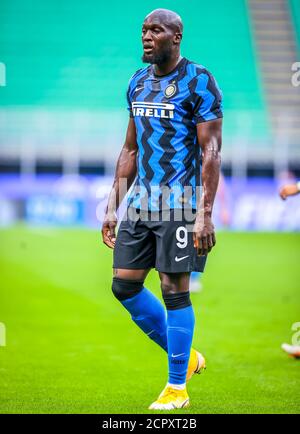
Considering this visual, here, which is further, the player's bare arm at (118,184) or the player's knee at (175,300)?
the player's bare arm at (118,184)

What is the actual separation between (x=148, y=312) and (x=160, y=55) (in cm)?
158

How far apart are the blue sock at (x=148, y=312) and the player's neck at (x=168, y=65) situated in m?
1.35

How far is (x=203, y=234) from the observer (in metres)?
5.03

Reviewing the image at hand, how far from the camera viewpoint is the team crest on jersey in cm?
520

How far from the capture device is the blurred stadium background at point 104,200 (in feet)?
21.5

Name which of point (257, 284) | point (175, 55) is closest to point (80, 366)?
point (175, 55)

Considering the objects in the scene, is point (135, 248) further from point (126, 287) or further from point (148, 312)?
point (148, 312)

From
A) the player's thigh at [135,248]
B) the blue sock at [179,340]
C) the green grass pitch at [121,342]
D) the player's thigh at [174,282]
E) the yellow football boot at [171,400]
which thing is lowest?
the green grass pitch at [121,342]

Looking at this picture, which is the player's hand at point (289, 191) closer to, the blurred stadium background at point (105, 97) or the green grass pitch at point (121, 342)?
the green grass pitch at point (121, 342)

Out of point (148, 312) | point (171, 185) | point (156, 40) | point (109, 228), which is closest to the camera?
point (156, 40)

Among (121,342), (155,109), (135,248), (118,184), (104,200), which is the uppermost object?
(155,109)

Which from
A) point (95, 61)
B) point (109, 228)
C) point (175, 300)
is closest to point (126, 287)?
point (175, 300)

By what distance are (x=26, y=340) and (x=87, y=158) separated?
62.8ft

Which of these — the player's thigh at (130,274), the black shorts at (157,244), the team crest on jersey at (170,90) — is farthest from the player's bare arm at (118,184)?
the team crest on jersey at (170,90)
